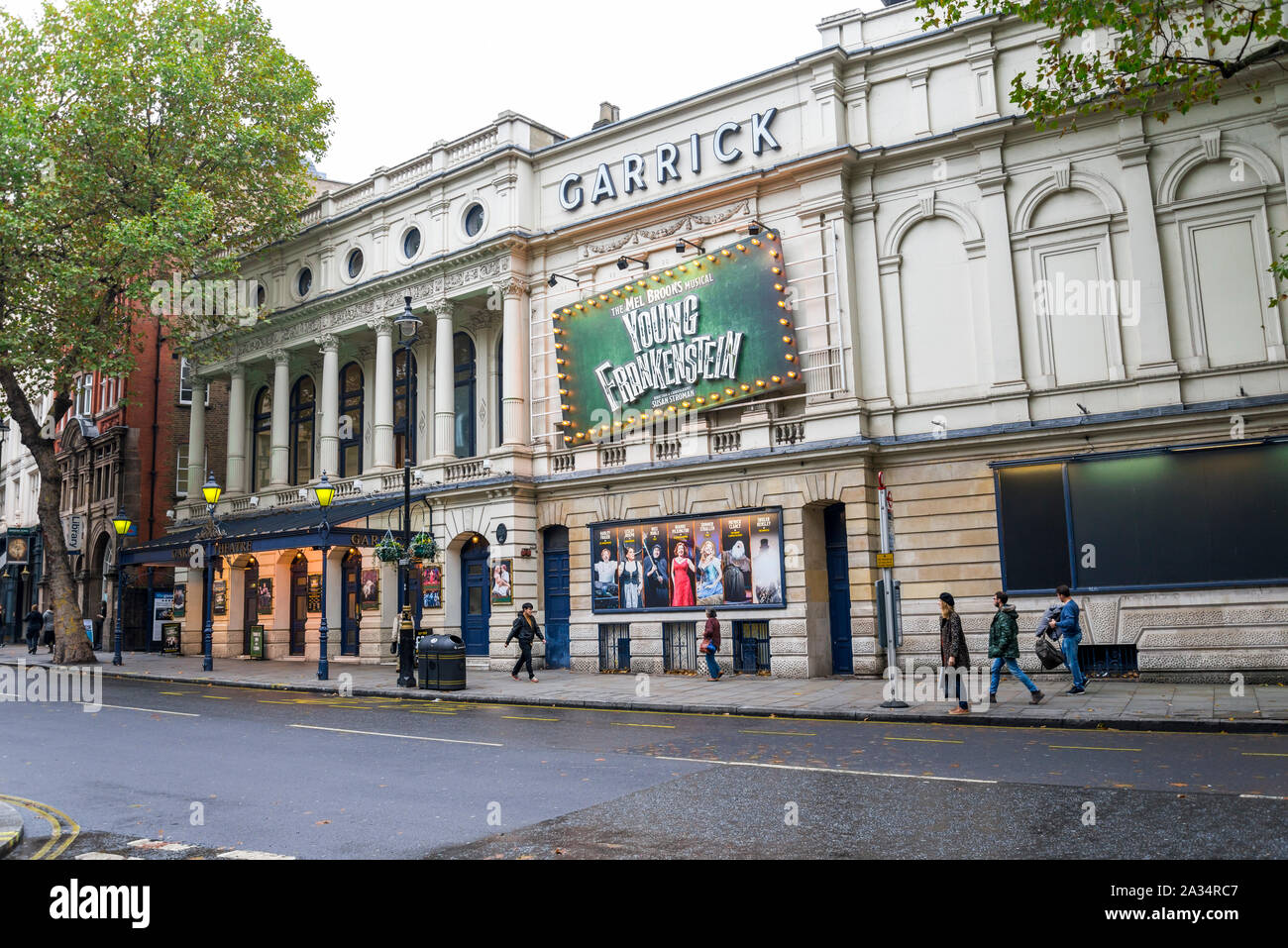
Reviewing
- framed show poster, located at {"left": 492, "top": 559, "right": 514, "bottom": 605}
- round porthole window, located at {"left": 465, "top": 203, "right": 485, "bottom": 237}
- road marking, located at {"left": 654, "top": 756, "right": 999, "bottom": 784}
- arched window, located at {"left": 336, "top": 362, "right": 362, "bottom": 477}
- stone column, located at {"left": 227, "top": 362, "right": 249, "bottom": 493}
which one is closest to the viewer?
road marking, located at {"left": 654, "top": 756, "right": 999, "bottom": 784}

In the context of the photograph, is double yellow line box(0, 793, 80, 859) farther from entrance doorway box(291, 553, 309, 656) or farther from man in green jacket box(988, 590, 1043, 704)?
entrance doorway box(291, 553, 309, 656)

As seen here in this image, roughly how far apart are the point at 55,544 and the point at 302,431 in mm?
9414

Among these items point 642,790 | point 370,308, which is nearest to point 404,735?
point 642,790

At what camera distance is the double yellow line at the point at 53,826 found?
7082mm

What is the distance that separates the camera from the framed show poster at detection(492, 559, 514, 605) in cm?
2650

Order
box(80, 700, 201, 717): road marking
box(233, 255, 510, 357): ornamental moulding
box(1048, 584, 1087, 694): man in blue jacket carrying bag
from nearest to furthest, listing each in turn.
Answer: box(1048, 584, 1087, 694): man in blue jacket carrying bag
box(80, 700, 201, 717): road marking
box(233, 255, 510, 357): ornamental moulding

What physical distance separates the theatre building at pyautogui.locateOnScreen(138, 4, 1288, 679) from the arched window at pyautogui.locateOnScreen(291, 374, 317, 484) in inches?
158

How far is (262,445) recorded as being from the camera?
1490 inches

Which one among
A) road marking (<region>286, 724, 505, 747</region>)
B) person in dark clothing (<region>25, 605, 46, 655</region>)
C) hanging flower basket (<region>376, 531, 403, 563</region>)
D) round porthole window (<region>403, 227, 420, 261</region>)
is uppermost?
round porthole window (<region>403, 227, 420, 261</region>)

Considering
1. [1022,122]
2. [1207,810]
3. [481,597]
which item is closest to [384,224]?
[481,597]

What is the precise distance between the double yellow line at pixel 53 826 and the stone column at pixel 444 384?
20.4 meters

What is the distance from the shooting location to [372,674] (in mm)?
25969

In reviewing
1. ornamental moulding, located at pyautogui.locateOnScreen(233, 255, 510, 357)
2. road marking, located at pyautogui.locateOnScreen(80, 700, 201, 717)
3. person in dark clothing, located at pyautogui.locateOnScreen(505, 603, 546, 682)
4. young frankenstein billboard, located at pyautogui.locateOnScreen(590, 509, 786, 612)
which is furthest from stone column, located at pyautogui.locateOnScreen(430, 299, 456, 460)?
road marking, located at pyautogui.locateOnScreen(80, 700, 201, 717)

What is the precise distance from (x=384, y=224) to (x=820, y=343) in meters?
16.6
